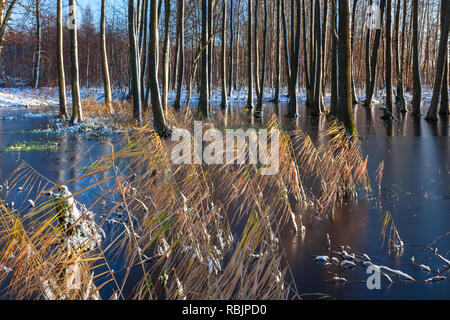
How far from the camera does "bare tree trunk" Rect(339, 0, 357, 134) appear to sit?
739cm

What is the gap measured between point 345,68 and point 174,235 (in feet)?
16.0

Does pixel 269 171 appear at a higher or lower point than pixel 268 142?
lower

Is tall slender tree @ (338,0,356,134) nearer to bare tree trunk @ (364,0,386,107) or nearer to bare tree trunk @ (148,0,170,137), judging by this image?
bare tree trunk @ (148,0,170,137)

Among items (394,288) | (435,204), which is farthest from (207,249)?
(435,204)

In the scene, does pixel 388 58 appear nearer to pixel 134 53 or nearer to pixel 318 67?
pixel 318 67

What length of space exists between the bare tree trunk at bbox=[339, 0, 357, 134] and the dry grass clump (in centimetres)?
129

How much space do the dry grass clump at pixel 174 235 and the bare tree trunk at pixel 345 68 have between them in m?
1.29

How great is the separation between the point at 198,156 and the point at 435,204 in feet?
12.3

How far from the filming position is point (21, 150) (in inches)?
428

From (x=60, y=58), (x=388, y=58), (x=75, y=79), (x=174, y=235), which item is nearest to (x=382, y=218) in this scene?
(x=174, y=235)

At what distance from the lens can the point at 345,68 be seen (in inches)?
295

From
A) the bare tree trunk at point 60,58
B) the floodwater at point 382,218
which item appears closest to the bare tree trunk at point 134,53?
the floodwater at point 382,218

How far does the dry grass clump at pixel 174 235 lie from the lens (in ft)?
8.65
